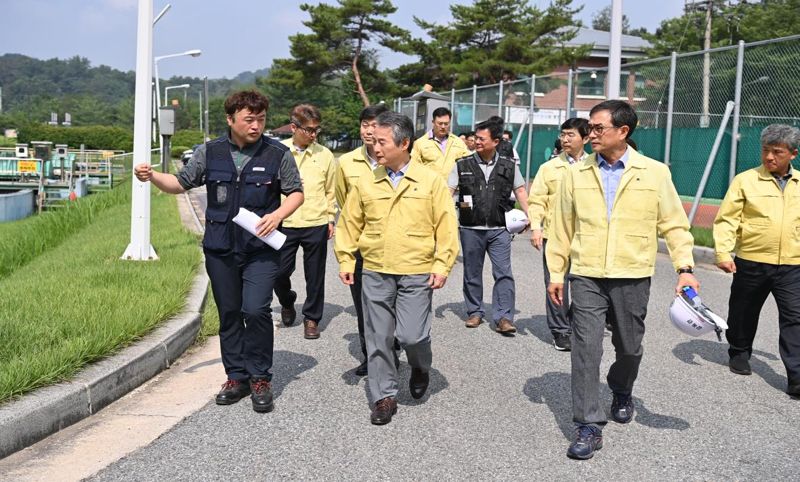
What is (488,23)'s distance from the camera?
45.7 metres

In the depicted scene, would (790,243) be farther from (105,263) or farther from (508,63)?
(508,63)

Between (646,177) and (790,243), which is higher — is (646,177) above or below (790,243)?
above

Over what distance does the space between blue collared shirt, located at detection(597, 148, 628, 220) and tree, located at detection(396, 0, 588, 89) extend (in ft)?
133

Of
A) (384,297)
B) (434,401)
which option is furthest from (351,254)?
(434,401)

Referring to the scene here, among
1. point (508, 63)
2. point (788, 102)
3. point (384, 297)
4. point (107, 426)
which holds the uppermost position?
point (508, 63)

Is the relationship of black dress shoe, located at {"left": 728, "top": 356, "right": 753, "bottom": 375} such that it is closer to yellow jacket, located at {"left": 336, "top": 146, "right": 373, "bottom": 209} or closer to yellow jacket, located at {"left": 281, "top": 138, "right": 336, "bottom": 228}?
yellow jacket, located at {"left": 336, "top": 146, "right": 373, "bottom": 209}

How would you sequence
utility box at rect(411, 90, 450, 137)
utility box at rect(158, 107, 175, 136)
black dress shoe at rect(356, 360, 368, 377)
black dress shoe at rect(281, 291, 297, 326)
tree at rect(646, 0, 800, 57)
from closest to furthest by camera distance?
black dress shoe at rect(356, 360, 368, 377), black dress shoe at rect(281, 291, 297, 326), utility box at rect(158, 107, 175, 136), utility box at rect(411, 90, 450, 137), tree at rect(646, 0, 800, 57)

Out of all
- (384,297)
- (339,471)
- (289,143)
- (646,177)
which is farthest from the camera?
(289,143)

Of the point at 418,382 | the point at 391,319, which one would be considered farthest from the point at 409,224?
the point at 418,382

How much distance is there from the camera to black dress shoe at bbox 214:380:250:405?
5344 mm

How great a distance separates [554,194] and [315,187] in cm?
205

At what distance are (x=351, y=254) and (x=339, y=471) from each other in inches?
63.7

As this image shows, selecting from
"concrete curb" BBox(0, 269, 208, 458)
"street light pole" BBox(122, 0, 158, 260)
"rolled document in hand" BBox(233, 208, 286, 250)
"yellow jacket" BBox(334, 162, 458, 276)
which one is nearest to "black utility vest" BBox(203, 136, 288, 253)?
"rolled document in hand" BBox(233, 208, 286, 250)

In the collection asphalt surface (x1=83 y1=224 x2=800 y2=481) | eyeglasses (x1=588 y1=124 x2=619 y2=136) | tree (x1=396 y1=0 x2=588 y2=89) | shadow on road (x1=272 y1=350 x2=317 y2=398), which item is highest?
tree (x1=396 y1=0 x2=588 y2=89)
